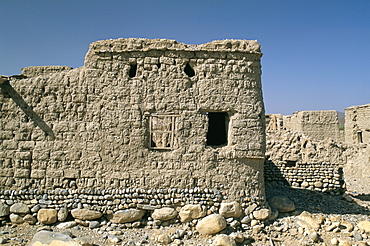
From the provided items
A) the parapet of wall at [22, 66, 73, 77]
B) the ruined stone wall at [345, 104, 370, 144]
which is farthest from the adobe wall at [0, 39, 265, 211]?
the ruined stone wall at [345, 104, 370, 144]

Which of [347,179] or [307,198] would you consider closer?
[307,198]

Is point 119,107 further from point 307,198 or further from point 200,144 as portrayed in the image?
point 307,198

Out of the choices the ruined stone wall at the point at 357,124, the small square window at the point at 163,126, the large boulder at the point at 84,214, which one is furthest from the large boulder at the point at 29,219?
the ruined stone wall at the point at 357,124

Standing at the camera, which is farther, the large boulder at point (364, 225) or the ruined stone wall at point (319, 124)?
the ruined stone wall at point (319, 124)

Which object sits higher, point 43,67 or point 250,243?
point 43,67

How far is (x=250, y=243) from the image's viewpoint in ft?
20.9

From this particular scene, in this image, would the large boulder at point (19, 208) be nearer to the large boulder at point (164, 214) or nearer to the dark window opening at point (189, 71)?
the large boulder at point (164, 214)

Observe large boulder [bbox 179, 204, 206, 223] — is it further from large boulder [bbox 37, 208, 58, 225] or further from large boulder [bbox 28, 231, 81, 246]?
large boulder [bbox 37, 208, 58, 225]

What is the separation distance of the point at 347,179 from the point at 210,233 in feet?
32.6

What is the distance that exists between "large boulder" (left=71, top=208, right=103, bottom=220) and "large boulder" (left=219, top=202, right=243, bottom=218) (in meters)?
2.87

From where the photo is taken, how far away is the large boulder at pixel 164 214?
21.3 ft

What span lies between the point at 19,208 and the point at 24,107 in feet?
7.82

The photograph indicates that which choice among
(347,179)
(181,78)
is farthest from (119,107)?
(347,179)

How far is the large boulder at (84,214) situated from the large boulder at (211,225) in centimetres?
234
